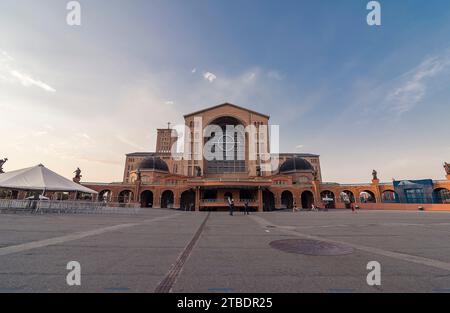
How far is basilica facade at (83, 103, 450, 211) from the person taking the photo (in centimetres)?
4109

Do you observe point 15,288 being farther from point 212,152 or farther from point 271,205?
point 212,152

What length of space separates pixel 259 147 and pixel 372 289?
156 ft

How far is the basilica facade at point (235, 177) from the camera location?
1618 inches

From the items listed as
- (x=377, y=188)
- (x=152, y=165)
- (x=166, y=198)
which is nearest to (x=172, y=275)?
(x=166, y=198)

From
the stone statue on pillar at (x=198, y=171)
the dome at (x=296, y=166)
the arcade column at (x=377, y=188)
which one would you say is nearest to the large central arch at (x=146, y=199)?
the stone statue on pillar at (x=198, y=171)

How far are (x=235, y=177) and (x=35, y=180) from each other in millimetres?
34318

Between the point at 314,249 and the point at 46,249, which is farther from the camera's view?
the point at 314,249

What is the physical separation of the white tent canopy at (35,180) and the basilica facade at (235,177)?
20662 millimetres

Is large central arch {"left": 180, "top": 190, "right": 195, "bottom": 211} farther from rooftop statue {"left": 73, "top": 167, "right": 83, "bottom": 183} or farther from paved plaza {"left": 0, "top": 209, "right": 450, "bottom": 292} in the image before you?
paved plaza {"left": 0, "top": 209, "right": 450, "bottom": 292}

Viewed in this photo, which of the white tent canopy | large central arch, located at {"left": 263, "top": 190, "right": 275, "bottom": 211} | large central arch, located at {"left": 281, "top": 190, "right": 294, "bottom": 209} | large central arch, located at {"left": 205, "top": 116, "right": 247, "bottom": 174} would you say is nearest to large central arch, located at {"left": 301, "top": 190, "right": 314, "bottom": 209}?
large central arch, located at {"left": 281, "top": 190, "right": 294, "bottom": 209}

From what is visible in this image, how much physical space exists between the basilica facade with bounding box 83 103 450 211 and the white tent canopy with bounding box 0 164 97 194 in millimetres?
20662

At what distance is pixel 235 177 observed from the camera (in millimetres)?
45875
